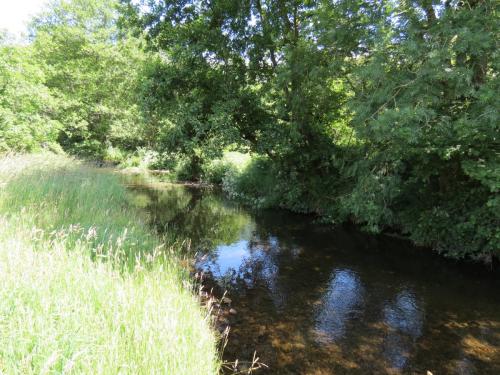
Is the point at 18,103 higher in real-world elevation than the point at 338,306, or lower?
higher

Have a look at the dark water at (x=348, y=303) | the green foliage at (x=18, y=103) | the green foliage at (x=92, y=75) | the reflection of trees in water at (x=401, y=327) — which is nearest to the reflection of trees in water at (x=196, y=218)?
the dark water at (x=348, y=303)

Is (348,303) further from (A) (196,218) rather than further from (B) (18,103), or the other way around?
(B) (18,103)

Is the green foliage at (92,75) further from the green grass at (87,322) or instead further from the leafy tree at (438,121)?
the green grass at (87,322)

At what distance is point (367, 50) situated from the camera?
9.95 metres

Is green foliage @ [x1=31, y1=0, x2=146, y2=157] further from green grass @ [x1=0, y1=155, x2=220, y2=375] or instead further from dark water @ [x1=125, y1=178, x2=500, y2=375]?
green grass @ [x1=0, y1=155, x2=220, y2=375]

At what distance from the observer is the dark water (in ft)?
15.7

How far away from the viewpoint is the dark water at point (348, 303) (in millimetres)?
4773

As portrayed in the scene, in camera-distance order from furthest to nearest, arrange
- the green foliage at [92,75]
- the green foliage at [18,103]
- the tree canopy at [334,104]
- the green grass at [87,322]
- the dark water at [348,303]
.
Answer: the green foliage at [92,75]
the green foliage at [18,103]
the tree canopy at [334,104]
the dark water at [348,303]
the green grass at [87,322]

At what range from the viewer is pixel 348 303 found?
6492 millimetres

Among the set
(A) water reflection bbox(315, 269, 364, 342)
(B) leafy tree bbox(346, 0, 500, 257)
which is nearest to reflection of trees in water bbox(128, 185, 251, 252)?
(A) water reflection bbox(315, 269, 364, 342)

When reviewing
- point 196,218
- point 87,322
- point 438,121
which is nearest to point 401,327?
point 438,121

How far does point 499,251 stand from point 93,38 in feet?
99.9

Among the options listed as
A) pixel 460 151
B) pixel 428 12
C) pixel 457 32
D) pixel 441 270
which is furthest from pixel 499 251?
pixel 428 12

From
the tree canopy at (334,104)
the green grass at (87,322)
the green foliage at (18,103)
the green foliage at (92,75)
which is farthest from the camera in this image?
the green foliage at (92,75)
